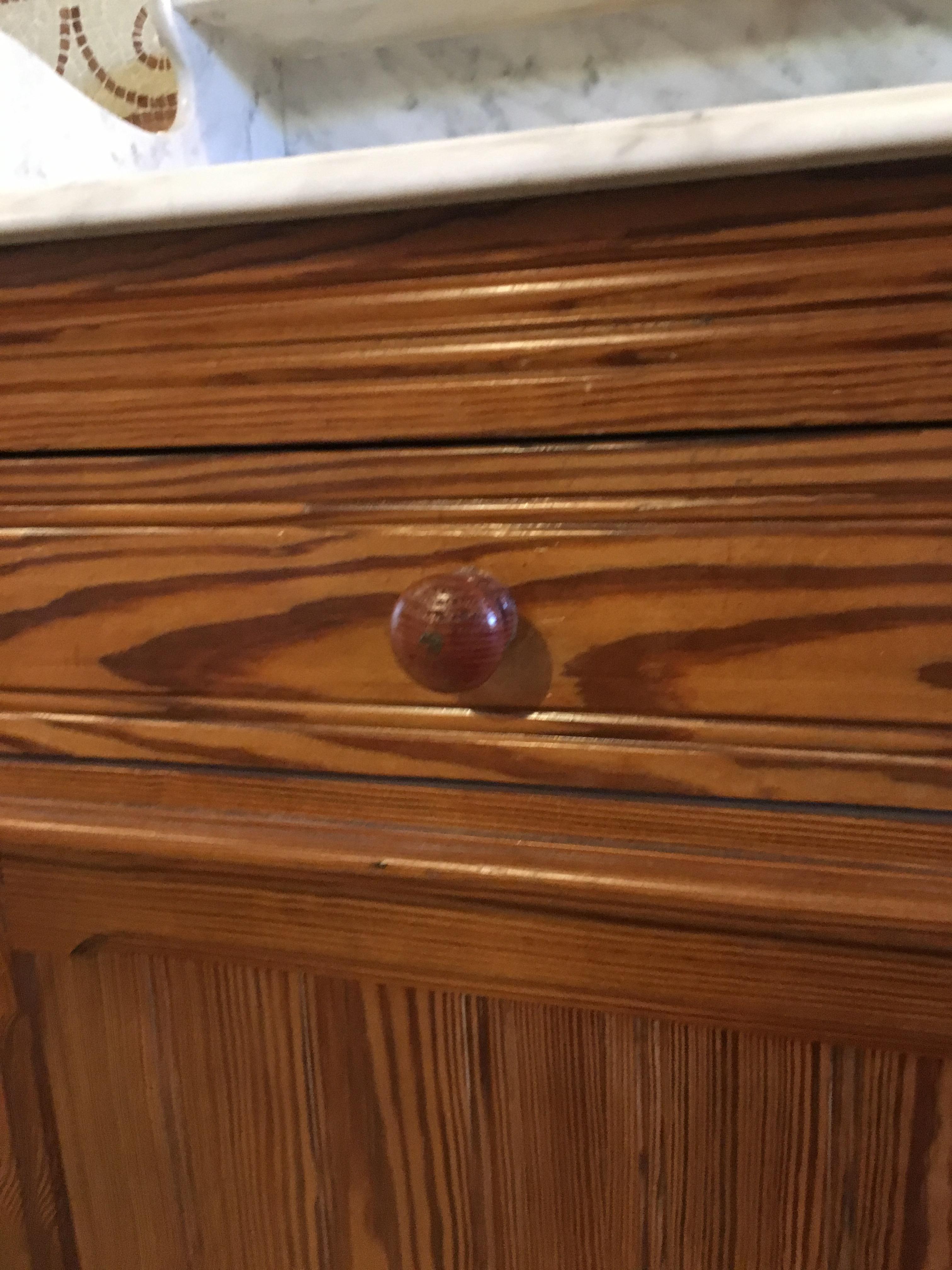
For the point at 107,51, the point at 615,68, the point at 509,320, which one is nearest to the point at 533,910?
the point at 509,320

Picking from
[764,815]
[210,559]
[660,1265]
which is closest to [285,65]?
[210,559]

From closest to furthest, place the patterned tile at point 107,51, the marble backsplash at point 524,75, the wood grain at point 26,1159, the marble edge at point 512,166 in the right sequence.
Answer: the marble edge at point 512,166 → the wood grain at point 26,1159 → the marble backsplash at point 524,75 → the patterned tile at point 107,51

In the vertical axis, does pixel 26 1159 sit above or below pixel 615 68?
below

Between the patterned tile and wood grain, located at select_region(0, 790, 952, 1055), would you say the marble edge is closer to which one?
wood grain, located at select_region(0, 790, 952, 1055)

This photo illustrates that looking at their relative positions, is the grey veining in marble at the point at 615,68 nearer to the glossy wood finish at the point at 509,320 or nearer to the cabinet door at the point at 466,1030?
the glossy wood finish at the point at 509,320

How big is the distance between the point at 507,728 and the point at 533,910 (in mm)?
84

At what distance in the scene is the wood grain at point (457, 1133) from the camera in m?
0.38

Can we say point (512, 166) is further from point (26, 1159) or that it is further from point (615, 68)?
point (26, 1159)

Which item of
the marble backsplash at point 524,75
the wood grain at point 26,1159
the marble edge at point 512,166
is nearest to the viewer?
the marble edge at point 512,166

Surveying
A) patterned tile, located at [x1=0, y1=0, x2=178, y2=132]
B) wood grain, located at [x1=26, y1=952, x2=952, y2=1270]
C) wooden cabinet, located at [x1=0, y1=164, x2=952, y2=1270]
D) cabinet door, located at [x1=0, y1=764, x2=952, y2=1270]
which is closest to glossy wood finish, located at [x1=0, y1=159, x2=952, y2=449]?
wooden cabinet, located at [x1=0, y1=164, x2=952, y2=1270]

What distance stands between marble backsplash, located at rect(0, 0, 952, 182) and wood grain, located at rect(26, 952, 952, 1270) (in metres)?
0.55

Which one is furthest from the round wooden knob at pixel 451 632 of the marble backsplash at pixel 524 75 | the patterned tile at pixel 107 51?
the patterned tile at pixel 107 51

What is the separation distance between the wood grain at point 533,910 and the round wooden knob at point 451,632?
8cm

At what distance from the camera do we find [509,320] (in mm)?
333
